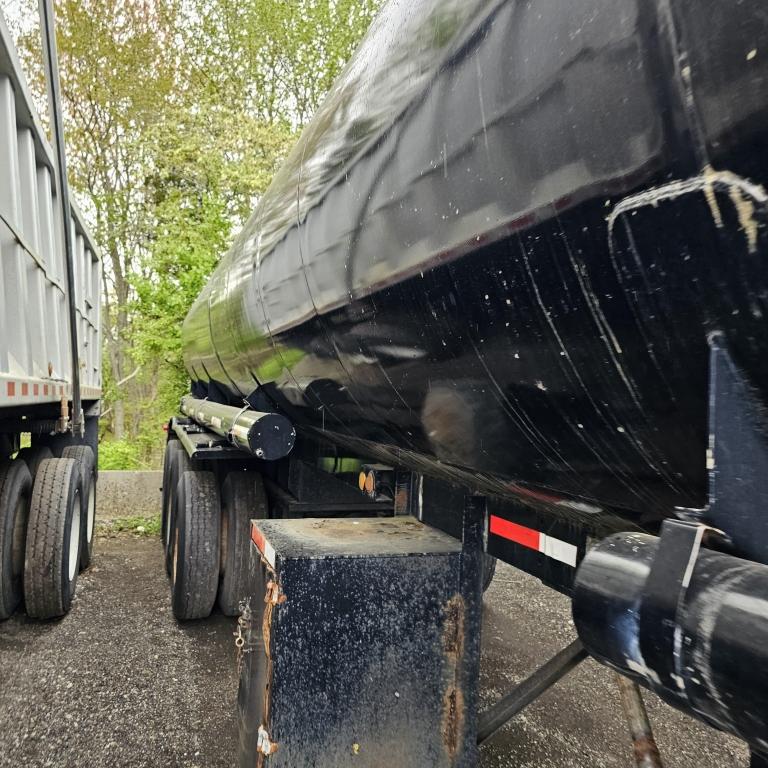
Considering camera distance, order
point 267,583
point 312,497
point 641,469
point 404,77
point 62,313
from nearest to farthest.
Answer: point 641,469, point 404,77, point 267,583, point 312,497, point 62,313

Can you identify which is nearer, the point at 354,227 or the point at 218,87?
the point at 354,227

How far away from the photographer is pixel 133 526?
7.88 meters

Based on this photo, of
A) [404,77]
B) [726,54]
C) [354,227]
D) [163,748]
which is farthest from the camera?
[163,748]

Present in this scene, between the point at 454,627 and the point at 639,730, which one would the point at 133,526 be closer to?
the point at 454,627

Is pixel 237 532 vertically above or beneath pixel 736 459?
beneath

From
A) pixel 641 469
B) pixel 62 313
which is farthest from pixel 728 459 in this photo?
pixel 62 313

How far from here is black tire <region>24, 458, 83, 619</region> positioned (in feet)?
14.4

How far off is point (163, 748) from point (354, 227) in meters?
2.53

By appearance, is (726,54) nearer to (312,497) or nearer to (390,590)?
(390,590)

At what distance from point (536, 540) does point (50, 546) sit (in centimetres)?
365

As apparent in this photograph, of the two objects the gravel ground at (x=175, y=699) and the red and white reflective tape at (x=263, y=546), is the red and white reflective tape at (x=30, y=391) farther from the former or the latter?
the gravel ground at (x=175, y=699)

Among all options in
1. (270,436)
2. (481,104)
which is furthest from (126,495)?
(481,104)

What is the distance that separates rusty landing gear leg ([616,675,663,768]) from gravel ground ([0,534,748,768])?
2.84ft

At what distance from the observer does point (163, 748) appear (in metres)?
3.09
